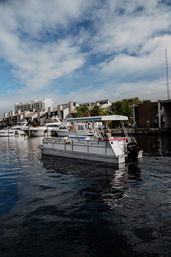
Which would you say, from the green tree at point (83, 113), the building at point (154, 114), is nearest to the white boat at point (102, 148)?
the building at point (154, 114)

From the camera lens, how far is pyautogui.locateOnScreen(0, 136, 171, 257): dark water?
4590 mm

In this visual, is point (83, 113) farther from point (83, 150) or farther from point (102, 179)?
point (102, 179)

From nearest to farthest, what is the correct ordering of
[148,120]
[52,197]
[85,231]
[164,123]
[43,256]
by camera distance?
[43,256], [85,231], [52,197], [164,123], [148,120]

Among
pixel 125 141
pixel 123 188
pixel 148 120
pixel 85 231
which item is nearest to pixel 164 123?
pixel 148 120

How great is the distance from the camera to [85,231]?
5.29 metres

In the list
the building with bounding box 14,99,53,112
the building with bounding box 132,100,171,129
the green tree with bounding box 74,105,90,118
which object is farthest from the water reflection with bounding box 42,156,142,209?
the building with bounding box 14,99,53,112

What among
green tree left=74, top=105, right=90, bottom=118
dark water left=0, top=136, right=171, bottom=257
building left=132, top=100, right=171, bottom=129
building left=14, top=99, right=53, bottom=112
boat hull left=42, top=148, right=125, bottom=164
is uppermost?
building left=14, top=99, right=53, bottom=112

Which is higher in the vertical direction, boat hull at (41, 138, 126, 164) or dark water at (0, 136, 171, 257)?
boat hull at (41, 138, 126, 164)

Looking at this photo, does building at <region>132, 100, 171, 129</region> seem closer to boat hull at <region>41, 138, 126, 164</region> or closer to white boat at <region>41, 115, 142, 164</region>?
white boat at <region>41, 115, 142, 164</region>

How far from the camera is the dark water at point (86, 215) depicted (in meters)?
4.59

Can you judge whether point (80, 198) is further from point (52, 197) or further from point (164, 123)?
point (164, 123)

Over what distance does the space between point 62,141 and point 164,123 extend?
136 feet

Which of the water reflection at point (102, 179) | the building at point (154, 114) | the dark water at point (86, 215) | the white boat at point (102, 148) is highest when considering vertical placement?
the building at point (154, 114)

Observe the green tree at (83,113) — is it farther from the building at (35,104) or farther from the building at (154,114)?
the building at (35,104)
